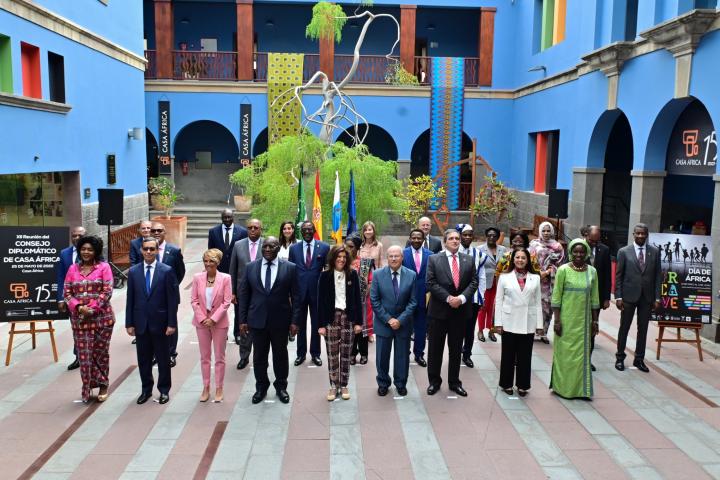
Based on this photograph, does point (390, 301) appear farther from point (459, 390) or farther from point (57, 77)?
point (57, 77)

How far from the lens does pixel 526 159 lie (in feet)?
64.4

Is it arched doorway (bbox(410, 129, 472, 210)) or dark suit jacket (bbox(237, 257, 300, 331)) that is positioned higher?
arched doorway (bbox(410, 129, 472, 210))

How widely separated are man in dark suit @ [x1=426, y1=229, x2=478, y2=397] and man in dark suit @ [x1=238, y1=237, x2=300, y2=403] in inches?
57.2

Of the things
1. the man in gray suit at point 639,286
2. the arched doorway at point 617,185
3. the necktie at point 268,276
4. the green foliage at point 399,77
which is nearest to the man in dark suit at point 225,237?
the necktie at point 268,276

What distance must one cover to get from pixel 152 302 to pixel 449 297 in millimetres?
3011

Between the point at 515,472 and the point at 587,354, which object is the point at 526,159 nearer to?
the point at 587,354

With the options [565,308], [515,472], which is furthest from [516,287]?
[515,472]

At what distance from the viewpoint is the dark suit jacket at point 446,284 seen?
6.59 meters

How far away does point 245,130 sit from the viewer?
20531 mm

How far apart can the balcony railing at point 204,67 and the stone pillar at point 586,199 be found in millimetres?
11601

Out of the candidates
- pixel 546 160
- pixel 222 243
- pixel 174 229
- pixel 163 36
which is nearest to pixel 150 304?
pixel 222 243

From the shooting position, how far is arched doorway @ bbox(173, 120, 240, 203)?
2291cm

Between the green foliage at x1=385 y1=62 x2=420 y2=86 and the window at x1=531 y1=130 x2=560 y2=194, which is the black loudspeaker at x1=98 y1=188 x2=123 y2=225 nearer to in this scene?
the green foliage at x1=385 y1=62 x2=420 y2=86

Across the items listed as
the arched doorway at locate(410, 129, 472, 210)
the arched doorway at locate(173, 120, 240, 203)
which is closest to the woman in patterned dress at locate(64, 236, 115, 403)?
the arched doorway at locate(410, 129, 472, 210)
